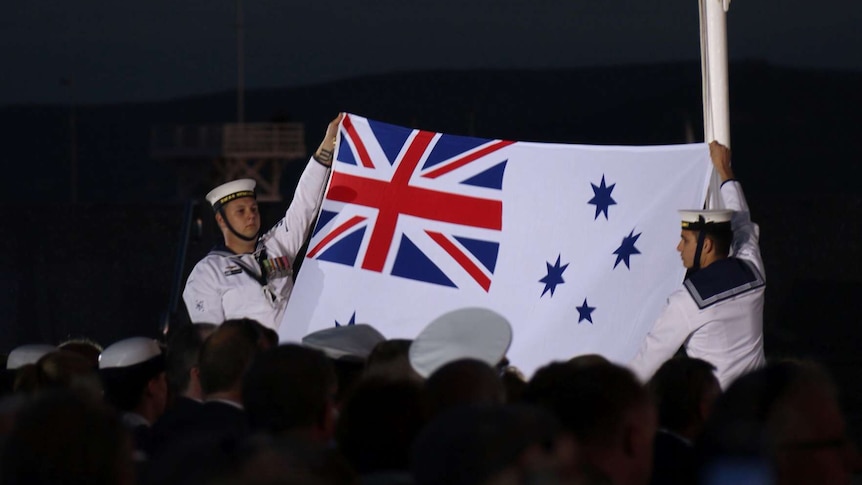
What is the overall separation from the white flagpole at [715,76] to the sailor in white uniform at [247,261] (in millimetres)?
1606

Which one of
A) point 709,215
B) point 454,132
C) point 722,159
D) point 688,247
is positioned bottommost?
point 688,247

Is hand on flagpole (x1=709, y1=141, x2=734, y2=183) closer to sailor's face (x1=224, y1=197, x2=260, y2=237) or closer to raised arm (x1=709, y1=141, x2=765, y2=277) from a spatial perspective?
raised arm (x1=709, y1=141, x2=765, y2=277)

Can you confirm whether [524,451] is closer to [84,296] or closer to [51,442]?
[51,442]

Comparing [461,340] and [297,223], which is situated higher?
[297,223]

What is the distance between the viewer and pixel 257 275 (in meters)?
5.43

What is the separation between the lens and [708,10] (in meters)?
5.43

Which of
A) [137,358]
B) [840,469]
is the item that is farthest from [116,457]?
[137,358]

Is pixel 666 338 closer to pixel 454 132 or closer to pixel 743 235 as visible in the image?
pixel 743 235

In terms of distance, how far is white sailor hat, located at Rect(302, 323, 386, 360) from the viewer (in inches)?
157

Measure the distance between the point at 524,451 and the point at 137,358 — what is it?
2.08 metres

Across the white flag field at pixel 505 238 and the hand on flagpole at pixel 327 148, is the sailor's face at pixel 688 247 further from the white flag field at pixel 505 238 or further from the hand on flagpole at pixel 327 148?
the hand on flagpole at pixel 327 148

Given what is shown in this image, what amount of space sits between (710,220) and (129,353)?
6.85ft

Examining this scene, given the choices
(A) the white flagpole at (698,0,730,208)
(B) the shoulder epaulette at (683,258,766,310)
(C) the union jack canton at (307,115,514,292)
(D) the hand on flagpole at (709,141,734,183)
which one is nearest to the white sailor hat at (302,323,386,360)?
(B) the shoulder epaulette at (683,258,766,310)

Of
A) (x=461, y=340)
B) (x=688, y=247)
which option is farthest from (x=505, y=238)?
(x=461, y=340)
